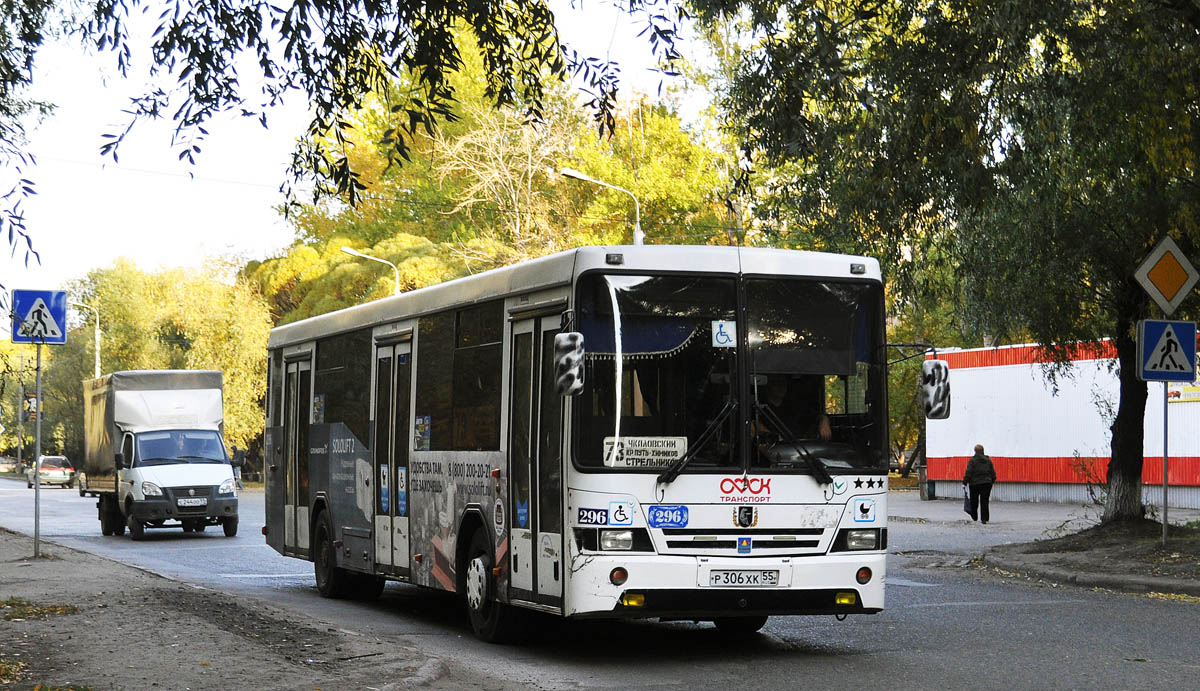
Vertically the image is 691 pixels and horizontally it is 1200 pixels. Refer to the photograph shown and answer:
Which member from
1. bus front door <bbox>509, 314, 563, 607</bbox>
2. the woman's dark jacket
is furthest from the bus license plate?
the woman's dark jacket

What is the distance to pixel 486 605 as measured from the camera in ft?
39.6

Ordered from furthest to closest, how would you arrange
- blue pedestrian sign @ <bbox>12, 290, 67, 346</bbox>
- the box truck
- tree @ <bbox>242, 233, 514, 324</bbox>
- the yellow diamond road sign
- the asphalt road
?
tree @ <bbox>242, 233, 514, 324</bbox>
the box truck
blue pedestrian sign @ <bbox>12, 290, 67, 346</bbox>
the yellow diamond road sign
the asphalt road

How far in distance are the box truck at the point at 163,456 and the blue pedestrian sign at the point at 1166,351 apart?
1704 centimetres

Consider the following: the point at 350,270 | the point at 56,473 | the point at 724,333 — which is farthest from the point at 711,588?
the point at 56,473

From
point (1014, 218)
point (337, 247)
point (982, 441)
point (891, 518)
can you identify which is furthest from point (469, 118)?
point (1014, 218)

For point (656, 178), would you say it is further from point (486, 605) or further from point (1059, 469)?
point (486, 605)

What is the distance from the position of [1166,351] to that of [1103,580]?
2.68m

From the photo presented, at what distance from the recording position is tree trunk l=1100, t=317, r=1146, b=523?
67.7 feet

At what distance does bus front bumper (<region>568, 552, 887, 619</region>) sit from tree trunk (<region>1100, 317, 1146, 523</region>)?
1086cm

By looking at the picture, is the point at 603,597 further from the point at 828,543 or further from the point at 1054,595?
the point at 1054,595

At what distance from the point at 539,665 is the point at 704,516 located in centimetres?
156

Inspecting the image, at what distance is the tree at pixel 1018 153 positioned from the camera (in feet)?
50.9

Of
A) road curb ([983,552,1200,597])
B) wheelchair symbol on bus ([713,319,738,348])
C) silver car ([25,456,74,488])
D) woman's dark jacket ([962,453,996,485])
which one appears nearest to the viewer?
wheelchair symbol on bus ([713,319,738,348])

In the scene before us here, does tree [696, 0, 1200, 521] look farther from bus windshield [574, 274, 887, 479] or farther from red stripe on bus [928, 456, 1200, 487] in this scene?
red stripe on bus [928, 456, 1200, 487]
